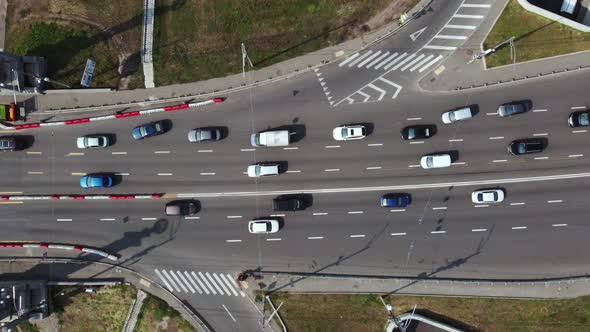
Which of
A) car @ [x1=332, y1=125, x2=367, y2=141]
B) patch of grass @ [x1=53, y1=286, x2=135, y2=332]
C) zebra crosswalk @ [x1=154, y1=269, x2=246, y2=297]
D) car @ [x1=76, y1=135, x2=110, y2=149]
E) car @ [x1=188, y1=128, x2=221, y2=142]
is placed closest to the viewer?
car @ [x1=332, y1=125, x2=367, y2=141]

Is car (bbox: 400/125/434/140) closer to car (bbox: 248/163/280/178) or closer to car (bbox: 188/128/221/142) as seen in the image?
car (bbox: 248/163/280/178)

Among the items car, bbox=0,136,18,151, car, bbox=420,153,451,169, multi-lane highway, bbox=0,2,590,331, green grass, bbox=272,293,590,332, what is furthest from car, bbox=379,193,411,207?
car, bbox=0,136,18,151

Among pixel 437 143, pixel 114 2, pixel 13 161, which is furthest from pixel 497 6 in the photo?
pixel 13 161

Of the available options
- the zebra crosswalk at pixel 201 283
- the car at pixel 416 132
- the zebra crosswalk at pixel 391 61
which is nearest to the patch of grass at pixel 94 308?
the zebra crosswalk at pixel 201 283

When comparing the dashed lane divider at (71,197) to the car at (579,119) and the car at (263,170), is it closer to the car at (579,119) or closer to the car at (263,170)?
the car at (263,170)

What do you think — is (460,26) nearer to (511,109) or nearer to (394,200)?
(511,109)
